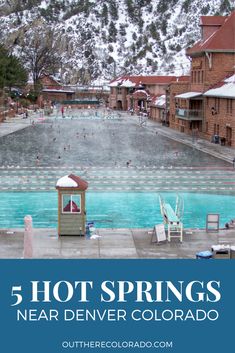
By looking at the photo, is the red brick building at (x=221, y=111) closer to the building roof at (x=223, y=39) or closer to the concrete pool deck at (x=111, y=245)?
the building roof at (x=223, y=39)

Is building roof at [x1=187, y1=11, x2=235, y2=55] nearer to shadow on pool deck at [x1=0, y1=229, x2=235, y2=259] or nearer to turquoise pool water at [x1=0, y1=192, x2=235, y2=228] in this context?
turquoise pool water at [x1=0, y1=192, x2=235, y2=228]

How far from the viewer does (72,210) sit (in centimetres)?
1770

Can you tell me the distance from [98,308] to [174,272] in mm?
661

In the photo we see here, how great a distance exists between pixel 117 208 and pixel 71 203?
777 centimetres

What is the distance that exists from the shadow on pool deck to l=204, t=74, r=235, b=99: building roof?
3253cm

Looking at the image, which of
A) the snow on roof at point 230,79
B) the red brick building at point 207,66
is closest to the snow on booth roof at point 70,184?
the red brick building at point 207,66

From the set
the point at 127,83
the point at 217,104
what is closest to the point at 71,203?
the point at 217,104

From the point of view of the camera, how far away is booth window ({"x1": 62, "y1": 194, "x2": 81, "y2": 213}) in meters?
17.6

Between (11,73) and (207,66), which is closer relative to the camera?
(207,66)

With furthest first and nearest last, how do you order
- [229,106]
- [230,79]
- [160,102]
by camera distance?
[160,102] → [230,79] → [229,106]

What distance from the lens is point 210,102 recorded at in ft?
190

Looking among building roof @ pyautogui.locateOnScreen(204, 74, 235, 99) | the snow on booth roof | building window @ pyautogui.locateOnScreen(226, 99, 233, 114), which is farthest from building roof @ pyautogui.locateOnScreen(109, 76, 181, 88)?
the snow on booth roof

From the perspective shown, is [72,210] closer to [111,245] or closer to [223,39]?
[111,245]

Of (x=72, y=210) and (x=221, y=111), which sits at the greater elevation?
(x=221, y=111)
